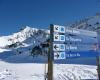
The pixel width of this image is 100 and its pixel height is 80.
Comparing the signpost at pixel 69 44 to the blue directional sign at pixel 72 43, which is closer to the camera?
the signpost at pixel 69 44

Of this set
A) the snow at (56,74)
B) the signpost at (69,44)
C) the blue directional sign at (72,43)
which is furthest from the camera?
the snow at (56,74)

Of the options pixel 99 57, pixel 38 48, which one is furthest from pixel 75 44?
pixel 38 48

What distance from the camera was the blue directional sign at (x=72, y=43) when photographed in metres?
13.1

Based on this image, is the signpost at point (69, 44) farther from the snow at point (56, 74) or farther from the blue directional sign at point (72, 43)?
the snow at point (56, 74)

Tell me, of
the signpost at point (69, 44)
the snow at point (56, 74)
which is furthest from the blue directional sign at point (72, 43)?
the snow at point (56, 74)

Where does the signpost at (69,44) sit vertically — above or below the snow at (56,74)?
above

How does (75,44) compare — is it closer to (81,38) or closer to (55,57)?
(81,38)

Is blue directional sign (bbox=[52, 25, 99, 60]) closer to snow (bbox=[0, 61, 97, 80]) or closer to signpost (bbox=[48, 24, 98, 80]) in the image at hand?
signpost (bbox=[48, 24, 98, 80])

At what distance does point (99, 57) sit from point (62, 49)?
A: 12.3 feet

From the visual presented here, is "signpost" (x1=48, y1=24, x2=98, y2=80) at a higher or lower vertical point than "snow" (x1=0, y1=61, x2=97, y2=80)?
higher

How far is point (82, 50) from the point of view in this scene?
47.3 ft

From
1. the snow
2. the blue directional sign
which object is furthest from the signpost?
the snow

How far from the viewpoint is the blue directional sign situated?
43.0 ft

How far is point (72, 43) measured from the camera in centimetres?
1410
